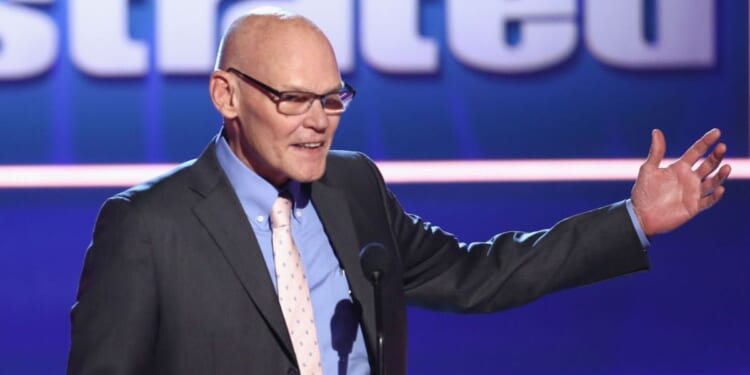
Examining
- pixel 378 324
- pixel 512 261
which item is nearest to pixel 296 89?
pixel 378 324

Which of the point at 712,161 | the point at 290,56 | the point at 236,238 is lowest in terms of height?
the point at 236,238

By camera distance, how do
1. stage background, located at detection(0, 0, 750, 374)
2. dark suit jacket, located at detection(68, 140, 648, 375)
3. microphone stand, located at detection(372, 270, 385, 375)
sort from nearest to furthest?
microphone stand, located at detection(372, 270, 385, 375)
dark suit jacket, located at detection(68, 140, 648, 375)
stage background, located at detection(0, 0, 750, 374)

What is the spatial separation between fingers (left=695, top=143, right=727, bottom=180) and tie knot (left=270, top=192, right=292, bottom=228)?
0.76 metres

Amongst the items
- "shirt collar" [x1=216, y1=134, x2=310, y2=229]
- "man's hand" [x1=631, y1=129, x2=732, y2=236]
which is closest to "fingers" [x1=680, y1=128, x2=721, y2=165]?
"man's hand" [x1=631, y1=129, x2=732, y2=236]

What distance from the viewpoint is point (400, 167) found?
378cm

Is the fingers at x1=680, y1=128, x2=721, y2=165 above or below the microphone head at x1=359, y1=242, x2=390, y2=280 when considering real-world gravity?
above

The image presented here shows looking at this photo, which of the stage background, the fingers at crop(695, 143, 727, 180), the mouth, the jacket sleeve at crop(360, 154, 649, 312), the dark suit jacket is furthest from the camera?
the stage background

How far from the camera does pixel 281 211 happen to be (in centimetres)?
204

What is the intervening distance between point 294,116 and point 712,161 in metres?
0.78

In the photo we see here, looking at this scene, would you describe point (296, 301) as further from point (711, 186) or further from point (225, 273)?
point (711, 186)

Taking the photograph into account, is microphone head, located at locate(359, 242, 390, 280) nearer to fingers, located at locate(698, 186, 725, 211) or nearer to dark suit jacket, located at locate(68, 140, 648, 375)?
dark suit jacket, located at locate(68, 140, 648, 375)

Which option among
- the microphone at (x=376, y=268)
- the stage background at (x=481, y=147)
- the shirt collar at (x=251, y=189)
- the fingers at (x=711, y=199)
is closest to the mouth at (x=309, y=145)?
the shirt collar at (x=251, y=189)

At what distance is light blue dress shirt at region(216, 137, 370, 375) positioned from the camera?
2010 millimetres

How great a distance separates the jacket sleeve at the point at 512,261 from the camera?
7.23ft
